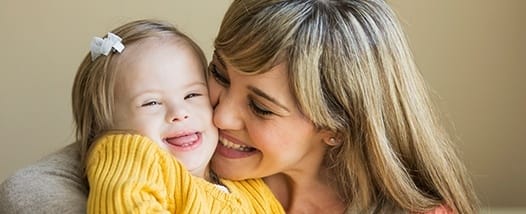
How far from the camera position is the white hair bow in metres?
1.53

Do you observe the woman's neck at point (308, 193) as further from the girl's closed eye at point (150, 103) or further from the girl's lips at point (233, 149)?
the girl's closed eye at point (150, 103)

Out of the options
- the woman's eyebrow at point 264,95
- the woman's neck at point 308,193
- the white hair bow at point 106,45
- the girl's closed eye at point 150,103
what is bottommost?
the woman's neck at point 308,193

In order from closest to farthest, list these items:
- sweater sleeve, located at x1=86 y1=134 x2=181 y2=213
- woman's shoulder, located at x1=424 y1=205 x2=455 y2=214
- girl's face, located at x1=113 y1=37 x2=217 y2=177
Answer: sweater sleeve, located at x1=86 y1=134 x2=181 y2=213 → girl's face, located at x1=113 y1=37 x2=217 y2=177 → woman's shoulder, located at x1=424 y1=205 x2=455 y2=214

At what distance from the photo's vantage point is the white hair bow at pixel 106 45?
1530 mm

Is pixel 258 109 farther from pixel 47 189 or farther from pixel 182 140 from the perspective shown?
pixel 47 189

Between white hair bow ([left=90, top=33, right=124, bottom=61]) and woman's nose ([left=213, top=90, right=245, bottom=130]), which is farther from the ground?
white hair bow ([left=90, top=33, right=124, bottom=61])

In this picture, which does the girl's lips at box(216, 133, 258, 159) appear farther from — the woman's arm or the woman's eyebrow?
the woman's arm

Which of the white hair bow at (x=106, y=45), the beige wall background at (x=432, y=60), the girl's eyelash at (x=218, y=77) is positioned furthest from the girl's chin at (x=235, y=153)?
the beige wall background at (x=432, y=60)

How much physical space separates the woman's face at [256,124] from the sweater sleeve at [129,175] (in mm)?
168

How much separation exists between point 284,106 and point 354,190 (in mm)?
236

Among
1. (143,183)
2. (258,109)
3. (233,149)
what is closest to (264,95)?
(258,109)

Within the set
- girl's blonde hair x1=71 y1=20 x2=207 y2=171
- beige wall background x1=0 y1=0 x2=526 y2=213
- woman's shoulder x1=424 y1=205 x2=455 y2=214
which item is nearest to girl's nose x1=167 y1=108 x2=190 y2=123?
girl's blonde hair x1=71 y1=20 x2=207 y2=171

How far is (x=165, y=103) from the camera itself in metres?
1.51

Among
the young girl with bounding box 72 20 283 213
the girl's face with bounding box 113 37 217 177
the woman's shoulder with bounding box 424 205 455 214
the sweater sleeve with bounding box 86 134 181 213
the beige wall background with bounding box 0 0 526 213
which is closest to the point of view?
the sweater sleeve with bounding box 86 134 181 213
